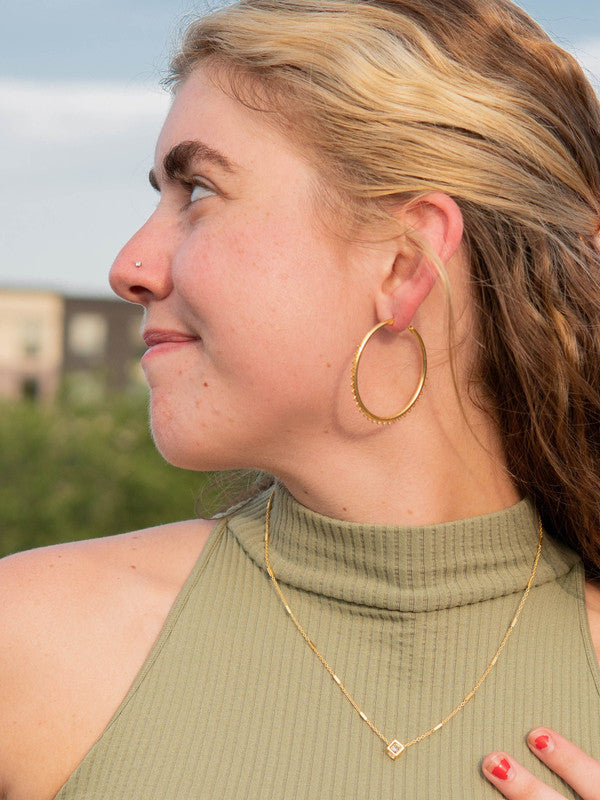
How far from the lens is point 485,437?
2.15 meters

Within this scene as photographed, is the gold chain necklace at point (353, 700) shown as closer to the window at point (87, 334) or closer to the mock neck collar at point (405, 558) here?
the mock neck collar at point (405, 558)

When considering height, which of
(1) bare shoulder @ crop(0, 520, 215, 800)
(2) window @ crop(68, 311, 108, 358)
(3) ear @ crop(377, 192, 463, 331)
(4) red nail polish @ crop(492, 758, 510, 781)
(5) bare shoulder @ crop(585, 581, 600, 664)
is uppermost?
(3) ear @ crop(377, 192, 463, 331)

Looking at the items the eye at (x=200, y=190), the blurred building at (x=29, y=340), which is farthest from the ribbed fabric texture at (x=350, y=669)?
the blurred building at (x=29, y=340)

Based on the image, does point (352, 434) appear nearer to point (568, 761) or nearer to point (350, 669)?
point (350, 669)

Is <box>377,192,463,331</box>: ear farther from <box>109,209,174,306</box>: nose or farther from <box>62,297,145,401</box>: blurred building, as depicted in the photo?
<box>62,297,145,401</box>: blurred building

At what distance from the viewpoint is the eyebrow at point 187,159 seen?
1.94 metres

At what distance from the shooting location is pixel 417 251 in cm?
197

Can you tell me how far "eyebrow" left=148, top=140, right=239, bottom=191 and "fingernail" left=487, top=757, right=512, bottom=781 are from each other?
117 cm

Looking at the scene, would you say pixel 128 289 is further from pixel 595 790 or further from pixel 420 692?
pixel 595 790

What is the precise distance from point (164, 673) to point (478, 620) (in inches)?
24.3

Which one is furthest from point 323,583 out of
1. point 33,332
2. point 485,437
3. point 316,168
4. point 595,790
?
point 33,332

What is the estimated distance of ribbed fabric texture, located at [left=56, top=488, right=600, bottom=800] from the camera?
1804mm

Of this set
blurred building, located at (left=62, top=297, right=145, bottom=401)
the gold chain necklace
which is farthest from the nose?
blurred building, located at (left=62, top=297, right=145, bottom=401)

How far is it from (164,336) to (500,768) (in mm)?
1005
